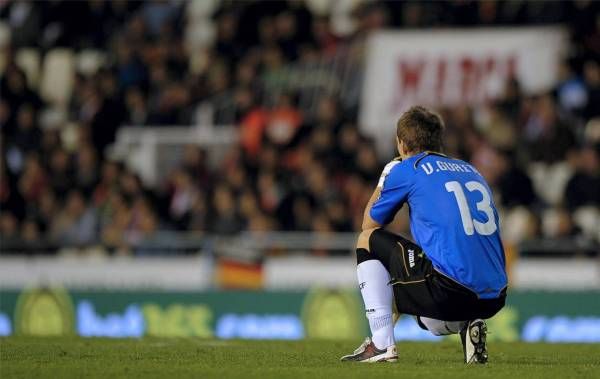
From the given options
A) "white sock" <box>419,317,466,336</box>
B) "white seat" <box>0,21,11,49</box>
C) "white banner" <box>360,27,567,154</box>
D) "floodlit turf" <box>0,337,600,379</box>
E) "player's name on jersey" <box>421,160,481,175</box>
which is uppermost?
"white seat" <box>0,21,11,49</box>

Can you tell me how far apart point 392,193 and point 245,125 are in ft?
39.6

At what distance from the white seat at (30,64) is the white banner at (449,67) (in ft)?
20.5

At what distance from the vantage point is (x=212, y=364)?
29.6 ft

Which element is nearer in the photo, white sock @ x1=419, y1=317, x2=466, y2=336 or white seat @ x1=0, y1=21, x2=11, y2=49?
white sock @ x1=419, y1=317, x2=466, y2=336

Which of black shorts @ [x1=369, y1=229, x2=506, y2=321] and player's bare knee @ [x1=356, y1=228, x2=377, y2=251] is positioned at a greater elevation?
player's bare knee @ [x1=356, y1=228, x2=377, y2=251]

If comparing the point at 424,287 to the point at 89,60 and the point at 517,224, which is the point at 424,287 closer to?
the point at 517,224

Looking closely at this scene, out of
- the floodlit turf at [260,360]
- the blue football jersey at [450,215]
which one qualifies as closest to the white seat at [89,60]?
the floodlit turf at [260,360]

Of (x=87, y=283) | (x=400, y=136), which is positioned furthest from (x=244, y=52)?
(x=400, y=136)

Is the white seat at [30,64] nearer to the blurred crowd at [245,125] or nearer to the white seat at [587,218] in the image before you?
the blurred crowd at [245,125]

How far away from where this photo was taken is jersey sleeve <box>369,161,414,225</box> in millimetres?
8906

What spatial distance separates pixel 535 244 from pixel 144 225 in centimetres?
536

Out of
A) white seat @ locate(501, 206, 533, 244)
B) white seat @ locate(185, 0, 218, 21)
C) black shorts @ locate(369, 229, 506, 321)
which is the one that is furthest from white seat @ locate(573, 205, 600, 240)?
white seat @ locate(185, 0, 218, 21)

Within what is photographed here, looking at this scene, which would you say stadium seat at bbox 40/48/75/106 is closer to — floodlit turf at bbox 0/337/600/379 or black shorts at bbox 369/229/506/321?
floodlit turf at bbox 0/337/600/379

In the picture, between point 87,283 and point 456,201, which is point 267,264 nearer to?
point 87,283
